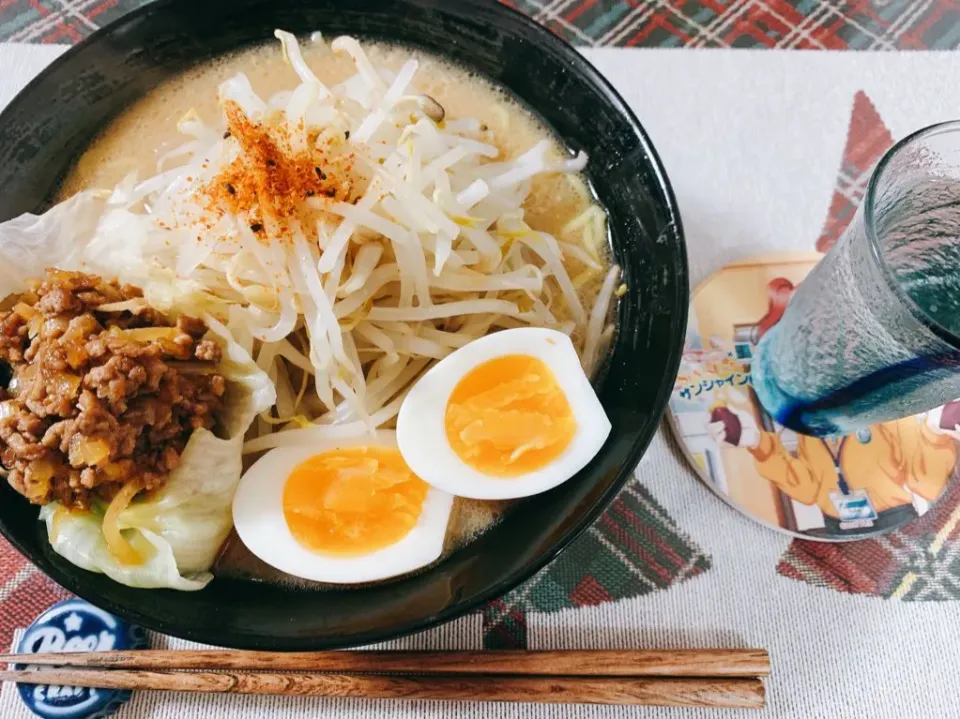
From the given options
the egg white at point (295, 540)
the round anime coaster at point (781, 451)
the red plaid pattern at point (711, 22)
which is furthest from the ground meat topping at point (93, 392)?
the red plaid pattern at point (711, 22)

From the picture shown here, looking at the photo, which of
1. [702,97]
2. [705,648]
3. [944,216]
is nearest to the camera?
[944,216]

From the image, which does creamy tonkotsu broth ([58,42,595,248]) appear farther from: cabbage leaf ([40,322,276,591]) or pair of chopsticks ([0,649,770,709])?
pair of chopsticks ([0,649,770,709])

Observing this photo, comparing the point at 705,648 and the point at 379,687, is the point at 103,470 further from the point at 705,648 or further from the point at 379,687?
the point at 705,648

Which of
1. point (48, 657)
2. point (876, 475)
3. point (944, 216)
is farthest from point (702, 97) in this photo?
point (48, 657)

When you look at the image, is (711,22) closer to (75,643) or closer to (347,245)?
(347,245)

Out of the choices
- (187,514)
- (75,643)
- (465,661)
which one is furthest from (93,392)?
(465,661)

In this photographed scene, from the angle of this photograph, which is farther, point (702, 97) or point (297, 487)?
point (702, 97)

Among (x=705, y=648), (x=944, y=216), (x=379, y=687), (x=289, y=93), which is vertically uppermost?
(x=289, y=93)
